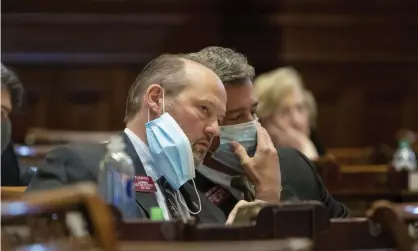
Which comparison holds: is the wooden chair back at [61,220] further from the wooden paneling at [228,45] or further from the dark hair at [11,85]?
the wooden paneling at [228,45]

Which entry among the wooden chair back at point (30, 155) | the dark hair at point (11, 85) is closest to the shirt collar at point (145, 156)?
the dark hair at point (11, 85)

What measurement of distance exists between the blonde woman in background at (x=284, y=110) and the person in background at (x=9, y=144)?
133 cm

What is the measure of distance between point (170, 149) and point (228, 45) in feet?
13.0

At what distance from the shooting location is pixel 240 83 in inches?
107

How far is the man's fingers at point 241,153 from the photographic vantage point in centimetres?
264

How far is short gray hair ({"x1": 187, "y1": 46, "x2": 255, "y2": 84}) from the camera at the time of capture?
8.79ft

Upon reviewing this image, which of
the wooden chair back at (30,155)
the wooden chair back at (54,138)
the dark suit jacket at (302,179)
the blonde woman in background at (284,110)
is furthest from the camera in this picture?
the wooden chair back at (54,138)

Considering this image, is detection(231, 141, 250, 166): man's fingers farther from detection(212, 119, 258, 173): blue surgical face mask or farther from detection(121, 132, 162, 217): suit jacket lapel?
detection(121, 132, 162, 217): suit jacket lapel

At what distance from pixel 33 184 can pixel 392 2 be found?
4694 millimetres

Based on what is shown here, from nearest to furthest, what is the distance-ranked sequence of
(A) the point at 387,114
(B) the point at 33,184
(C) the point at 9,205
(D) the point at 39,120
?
(C) the point at 9,205 < (B) the point at 33,184 < (D) the point at 39,120 < (A) the point at 387,114

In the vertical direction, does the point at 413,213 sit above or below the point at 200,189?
above

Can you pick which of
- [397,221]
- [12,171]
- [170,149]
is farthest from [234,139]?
[397,221]

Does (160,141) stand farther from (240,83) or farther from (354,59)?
(354,59)

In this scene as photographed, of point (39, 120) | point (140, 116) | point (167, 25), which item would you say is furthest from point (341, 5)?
point (140, 116)
